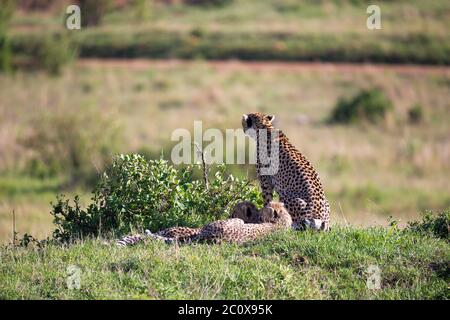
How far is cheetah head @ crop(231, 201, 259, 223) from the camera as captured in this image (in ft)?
31.8

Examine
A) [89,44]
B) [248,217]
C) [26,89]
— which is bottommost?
[248,217]

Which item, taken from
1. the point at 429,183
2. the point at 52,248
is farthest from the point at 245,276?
the point at 429,183

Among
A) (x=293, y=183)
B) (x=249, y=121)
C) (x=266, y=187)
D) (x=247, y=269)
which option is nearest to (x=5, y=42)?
(x=249, y=121)

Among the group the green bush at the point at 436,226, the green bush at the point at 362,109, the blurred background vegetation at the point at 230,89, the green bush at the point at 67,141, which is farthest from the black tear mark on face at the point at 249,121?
the green bush at the point at 362,109

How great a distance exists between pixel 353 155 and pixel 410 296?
16.9 meters

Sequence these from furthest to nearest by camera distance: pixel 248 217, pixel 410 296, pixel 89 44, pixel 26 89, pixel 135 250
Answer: pixel 89 44
pixel 26 89
pixel 248 217
pixel 135 250
pixel 410 296

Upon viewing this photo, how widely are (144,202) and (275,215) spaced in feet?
5.19

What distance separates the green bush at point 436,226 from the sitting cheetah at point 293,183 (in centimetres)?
101

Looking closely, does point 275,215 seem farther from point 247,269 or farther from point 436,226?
point 436,226

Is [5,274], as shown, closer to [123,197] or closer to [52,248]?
[52,248]

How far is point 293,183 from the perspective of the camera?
32.7 ft

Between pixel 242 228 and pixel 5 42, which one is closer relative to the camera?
pixel 242 228

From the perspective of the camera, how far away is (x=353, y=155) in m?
24.7

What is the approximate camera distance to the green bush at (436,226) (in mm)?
9617
